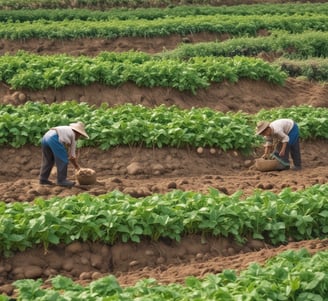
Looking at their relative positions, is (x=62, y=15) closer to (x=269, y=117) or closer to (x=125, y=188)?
(x=269, y=117)

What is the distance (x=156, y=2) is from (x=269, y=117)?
1652 cm

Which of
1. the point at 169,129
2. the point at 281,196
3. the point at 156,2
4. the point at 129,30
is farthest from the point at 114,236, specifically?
the point at 156,2

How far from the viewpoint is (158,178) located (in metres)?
13.9

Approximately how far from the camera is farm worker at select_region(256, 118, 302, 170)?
14.0 meters

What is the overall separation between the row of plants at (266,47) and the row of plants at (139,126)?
5.52 m

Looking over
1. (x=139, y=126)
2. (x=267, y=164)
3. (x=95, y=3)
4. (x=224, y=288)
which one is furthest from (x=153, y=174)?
(x=95, y=3)

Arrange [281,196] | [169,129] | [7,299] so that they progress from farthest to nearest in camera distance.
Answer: [169,129] → [281,196] → [7,299]

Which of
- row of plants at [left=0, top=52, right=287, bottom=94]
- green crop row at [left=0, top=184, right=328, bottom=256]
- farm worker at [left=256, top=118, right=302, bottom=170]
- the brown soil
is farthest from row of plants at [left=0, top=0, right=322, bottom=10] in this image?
green crop row at [left=0, top=184, right=328, bottom=256]

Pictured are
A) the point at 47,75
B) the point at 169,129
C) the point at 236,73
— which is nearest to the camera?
the point at 169,129

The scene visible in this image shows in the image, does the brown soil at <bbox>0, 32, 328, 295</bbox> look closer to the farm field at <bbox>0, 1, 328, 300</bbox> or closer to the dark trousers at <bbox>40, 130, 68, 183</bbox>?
the farm field at <bbox>0, 1, 328, 300</bbox>

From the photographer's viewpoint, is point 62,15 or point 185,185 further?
point 62,15

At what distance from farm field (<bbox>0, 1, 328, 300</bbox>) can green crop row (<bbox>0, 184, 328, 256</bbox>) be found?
0.13 meters

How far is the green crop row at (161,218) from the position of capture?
33.2ft

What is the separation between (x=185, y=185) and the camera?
1311 centimetres
